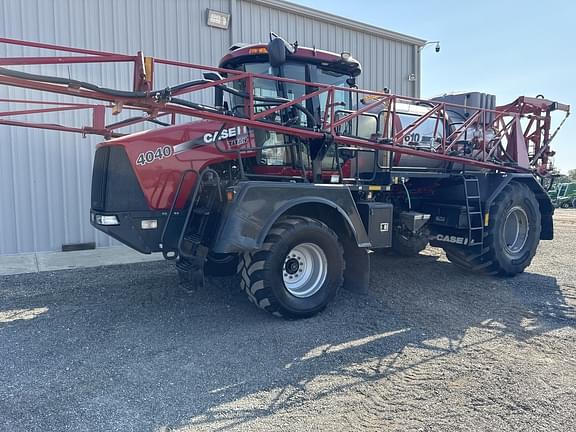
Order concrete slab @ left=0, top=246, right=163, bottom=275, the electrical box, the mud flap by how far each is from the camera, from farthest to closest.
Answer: concrete slab @ left=0, top=246, right=163, bottom=275 < the electrical box < the mud flap

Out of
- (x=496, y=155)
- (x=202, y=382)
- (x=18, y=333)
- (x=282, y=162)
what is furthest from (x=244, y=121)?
(x=496, y=155)

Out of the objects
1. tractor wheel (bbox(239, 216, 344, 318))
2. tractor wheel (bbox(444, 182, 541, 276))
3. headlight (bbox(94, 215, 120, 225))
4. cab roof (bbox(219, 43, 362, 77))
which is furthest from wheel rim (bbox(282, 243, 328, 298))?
tractor wheel (bbox(444, 182, 541, 276))

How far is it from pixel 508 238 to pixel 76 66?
8595 mm

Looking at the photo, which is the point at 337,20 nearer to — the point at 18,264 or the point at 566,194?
the point at 18,264

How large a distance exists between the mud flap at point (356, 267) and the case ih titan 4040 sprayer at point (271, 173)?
0.7 inches

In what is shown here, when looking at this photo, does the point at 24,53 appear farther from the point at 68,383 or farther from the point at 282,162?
the point at 68,383

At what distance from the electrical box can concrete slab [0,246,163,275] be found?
4571 mm

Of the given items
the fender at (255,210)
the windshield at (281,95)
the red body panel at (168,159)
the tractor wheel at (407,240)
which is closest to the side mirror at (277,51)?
the windshield at (281,95)

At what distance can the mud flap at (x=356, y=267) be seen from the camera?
5352 mm

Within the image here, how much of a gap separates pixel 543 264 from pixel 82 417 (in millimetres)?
7620

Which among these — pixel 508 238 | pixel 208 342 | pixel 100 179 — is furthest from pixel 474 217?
pixel 100 179

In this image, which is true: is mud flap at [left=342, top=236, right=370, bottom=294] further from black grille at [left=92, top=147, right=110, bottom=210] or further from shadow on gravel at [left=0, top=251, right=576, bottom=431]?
black grille at [left=92, top=147, right=110, bottom=210]

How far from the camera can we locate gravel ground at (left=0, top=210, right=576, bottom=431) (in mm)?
2963

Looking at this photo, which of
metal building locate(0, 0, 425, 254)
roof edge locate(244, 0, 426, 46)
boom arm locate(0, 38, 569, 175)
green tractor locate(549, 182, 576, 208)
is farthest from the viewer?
green tractor locate(549, 182, 576, 208)
